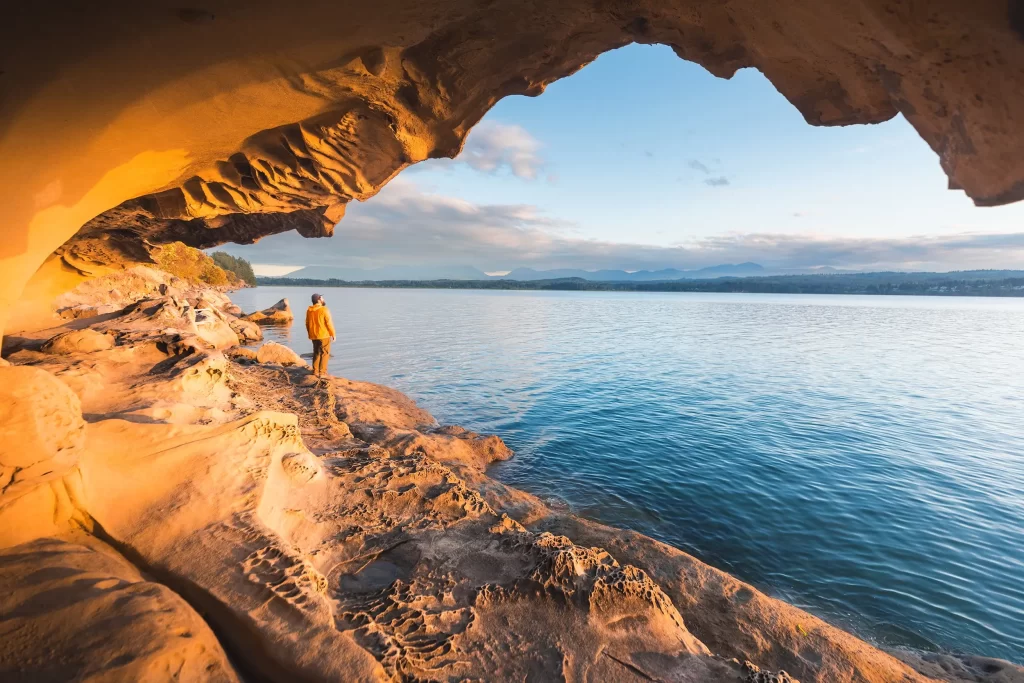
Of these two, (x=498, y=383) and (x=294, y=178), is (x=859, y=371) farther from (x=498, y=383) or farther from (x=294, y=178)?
(x=294, y=178)

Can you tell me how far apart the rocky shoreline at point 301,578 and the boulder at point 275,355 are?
853 cm

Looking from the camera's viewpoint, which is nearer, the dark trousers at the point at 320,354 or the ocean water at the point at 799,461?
the ocean water at the point at 799,461

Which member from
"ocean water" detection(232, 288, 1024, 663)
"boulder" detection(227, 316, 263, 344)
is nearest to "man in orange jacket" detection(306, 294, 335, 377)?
"ocean water" detection(232, 288, 1024, 663)

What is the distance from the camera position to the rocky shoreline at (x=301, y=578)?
2389 millimetres

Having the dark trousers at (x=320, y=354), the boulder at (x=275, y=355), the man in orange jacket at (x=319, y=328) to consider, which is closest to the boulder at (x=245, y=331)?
the boulder at (x=275, y=355)

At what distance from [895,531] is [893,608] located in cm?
243

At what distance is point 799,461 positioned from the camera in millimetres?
9844

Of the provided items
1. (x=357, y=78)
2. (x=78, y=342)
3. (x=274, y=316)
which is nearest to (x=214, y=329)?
(x=78, y=342)

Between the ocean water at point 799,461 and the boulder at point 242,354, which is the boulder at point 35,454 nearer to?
the ocean water at point 799,461

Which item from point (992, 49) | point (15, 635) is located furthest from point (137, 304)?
point (992, 49)

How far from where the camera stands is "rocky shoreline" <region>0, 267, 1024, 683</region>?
239 cm

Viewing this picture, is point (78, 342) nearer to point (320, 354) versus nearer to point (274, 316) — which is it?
point (320, 354)

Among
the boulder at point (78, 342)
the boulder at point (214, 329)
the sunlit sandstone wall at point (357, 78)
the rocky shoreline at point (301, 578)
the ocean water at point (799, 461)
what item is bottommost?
the ocean water at point (799, 461)

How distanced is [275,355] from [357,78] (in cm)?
1252
